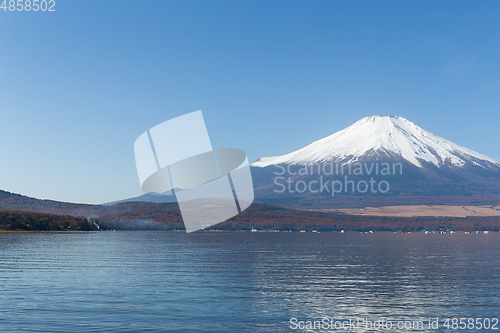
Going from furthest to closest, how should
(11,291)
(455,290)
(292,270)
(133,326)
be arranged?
(292,270) → (455,290) → (11,291) → (133,326)

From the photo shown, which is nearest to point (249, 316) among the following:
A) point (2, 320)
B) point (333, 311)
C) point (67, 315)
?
point (333, 311)

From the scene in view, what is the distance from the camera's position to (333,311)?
33312mm

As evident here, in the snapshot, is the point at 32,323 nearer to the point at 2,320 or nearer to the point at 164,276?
the point at 2,320

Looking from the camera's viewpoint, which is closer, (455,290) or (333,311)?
(333,311)

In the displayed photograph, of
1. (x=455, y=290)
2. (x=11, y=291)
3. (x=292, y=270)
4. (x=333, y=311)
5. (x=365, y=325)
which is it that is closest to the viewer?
(x=365, y=325)

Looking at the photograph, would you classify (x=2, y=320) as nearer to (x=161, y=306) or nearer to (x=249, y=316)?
(x=161, y=306)

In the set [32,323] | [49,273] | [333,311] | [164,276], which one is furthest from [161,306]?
[49,273]

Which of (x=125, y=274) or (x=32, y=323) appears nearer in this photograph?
(x=32, y=323)

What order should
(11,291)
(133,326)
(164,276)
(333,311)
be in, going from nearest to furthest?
(133,326)
(333,311)
(11,291)
(164,276)

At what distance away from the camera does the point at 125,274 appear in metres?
54.3

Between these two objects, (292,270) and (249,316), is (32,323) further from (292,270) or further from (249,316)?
(292,270)

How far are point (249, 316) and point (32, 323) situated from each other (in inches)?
544

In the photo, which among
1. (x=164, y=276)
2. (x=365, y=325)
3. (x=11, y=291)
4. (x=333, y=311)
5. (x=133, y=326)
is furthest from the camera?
(x=164, y=276)

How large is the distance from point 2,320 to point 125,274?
2572cm
